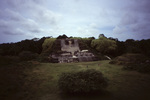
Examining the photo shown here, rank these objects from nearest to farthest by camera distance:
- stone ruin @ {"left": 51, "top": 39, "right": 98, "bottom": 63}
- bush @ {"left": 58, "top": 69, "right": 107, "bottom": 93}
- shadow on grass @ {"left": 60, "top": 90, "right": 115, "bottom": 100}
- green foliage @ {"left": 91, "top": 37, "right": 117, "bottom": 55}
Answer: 1. shadow on grass @ {"left": 60, "top": 90, "right": 115, "bottom": 100}
2. bush @ {"left": 58, "top": 69, "right": 107, "bottom": 93}
3. stone ruin @ {"left": 51, "top": 39, "right": 98, "bottom": 63}
4. green foliage @ {"left": 91, "top": 37, "right": 117, "bottom": 55}

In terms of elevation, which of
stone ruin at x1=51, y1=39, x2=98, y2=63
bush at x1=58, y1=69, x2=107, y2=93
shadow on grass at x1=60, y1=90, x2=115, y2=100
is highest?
stone ruin at x1=51, y1=39, x2=98, y2=63

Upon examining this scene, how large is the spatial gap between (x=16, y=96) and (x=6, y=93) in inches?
18.6

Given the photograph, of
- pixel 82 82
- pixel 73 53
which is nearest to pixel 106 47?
pixel 73 53

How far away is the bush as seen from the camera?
185 inches

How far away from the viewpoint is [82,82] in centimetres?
480

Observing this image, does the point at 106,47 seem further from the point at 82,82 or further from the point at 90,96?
the point at 90,96

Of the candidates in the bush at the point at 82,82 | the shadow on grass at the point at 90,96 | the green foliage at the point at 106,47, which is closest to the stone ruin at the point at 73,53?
the green foliage at the point at 106,47

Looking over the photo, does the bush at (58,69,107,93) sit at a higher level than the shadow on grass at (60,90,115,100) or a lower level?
higher

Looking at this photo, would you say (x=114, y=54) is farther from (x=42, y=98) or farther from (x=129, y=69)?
(x=42, y=98)

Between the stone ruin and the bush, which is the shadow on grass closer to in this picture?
the bush

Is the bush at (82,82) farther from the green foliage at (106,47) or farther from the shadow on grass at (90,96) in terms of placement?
the green foliage at (106,47)

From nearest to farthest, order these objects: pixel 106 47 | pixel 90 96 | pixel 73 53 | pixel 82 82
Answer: pixel 90 96 < pixel 82 82 < pixel 73 53 < pixel 106 47

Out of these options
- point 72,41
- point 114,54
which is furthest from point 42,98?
point 114,54

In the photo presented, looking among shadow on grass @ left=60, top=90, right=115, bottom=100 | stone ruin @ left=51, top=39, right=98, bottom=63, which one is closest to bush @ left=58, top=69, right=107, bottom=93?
shadow on grass @ left=60, top=90, right=115, bottom=100
